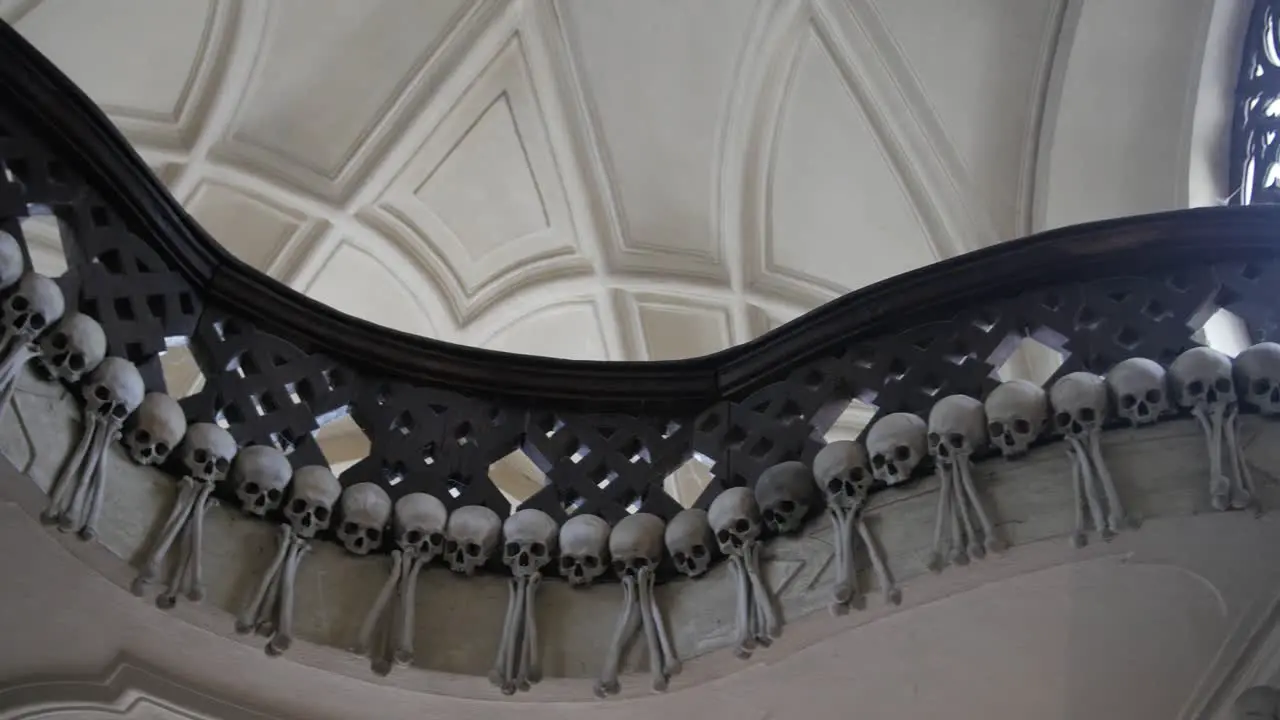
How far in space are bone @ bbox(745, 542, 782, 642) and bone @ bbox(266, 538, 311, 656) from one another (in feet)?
3.11

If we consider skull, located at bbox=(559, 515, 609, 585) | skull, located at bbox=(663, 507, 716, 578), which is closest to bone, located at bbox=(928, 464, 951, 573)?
A: skull, located at bbox=(663, 507, 716, 578)

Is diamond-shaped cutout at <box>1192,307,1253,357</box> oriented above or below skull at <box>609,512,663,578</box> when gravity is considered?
above

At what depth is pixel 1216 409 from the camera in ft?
8.91

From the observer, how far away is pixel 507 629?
2.95m

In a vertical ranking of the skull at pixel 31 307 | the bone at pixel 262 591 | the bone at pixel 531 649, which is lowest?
the bone at pixel 531 649

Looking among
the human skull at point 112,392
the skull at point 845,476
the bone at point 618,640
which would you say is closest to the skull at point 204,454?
the human skull at point 112,392

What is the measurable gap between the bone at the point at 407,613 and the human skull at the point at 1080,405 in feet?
4.55

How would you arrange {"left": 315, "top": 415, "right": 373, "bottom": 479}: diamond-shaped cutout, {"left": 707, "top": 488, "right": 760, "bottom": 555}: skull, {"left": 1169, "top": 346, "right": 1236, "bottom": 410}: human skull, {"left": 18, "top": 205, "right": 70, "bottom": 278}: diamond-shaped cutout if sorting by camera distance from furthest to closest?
{"left": 315, "top": 415, "right": 373, "bottom": 479}: diamond-shaped cutout < {"left": 18, "top": 205, "right": 70, "bottom": 278}: diamond-shaped cutout < {"left": 707, "top": 488, "right": 760, "bottom": 555}: skull < {"left": 1169, "top": 346, "right": 1236, "bottom": 410}: human skull

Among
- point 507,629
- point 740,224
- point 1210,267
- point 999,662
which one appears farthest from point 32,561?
point 740,224

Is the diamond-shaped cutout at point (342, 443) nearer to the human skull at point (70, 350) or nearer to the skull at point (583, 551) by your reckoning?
the skull at point (583, 551)

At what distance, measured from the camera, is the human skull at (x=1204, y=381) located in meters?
2.72

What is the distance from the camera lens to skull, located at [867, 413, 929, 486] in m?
2.86

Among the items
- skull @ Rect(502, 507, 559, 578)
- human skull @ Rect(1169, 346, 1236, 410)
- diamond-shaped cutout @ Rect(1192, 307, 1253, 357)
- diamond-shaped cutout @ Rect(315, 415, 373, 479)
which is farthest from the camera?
diamond-shaped cutout @ Rect(315, 415, 373, 479)

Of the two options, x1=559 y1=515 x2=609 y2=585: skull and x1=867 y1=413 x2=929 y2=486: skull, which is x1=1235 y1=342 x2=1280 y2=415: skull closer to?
x1=867 y1=413 x2=929 y2=486: skull
